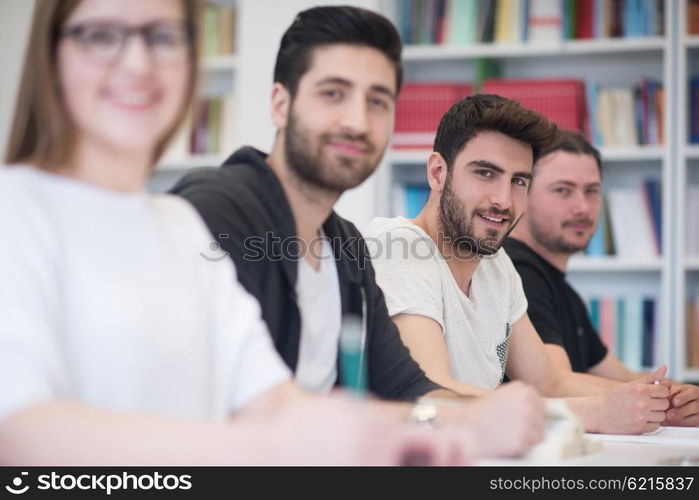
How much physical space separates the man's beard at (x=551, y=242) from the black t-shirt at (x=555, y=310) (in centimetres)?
7

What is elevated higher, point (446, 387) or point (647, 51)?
point (647, 51)

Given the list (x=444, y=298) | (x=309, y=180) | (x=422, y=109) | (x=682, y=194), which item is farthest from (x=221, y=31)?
(x=309, y=180)

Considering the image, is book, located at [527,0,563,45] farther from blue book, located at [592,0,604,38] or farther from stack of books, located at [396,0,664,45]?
blue book, located at [592,0,604,38]

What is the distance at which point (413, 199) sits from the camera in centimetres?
376

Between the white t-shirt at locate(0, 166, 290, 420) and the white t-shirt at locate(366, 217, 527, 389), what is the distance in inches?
38.5

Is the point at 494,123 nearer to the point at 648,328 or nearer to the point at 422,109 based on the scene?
the point at 422,109

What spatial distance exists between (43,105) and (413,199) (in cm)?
294

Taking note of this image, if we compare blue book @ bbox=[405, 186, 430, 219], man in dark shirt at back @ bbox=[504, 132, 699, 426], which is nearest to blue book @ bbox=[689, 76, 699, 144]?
man in dark shirt at back @ bbox=[504, 132, 699, 426]

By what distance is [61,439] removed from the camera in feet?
A: 2.37

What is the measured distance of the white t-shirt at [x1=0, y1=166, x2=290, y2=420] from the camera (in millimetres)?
742

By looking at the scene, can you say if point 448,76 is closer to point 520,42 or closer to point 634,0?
point 520,42

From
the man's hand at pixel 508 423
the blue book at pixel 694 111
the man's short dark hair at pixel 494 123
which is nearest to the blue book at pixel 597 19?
the blue book at pixel 694 111

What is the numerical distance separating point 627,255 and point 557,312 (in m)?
1.06

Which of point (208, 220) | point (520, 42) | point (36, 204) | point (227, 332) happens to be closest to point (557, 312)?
point (520, 42)
